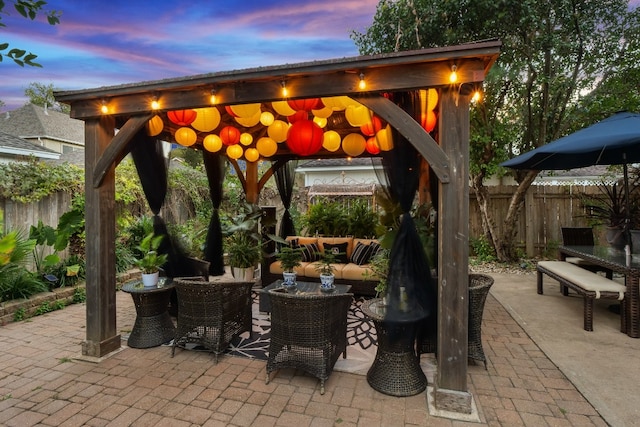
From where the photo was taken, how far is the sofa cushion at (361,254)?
5.51 meters

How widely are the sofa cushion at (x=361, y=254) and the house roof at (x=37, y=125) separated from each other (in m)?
16.0

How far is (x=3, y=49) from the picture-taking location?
1406mm

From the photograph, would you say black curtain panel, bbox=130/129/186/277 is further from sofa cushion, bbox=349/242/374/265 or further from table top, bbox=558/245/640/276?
table top, bbox=558/245/640/276

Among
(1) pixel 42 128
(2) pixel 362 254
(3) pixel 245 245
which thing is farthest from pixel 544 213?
(1) pixel 42 128

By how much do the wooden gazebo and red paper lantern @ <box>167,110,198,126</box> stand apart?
350 mm

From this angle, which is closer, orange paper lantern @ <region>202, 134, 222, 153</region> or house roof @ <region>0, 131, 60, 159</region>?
orange paper lantern @ <region>202, 134, 222, 153</region>

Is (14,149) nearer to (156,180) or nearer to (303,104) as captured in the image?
(156,180)

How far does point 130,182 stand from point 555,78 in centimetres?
865

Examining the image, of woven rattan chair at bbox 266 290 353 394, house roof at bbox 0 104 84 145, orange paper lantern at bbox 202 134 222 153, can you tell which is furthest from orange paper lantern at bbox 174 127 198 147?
house roof at bbox 0 104 84 145

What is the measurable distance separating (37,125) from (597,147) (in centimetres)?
1952

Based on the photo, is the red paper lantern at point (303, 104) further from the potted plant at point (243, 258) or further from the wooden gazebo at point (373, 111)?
the potted plant at point (243, 258)

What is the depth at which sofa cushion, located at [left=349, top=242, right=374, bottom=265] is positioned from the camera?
5.51 meters

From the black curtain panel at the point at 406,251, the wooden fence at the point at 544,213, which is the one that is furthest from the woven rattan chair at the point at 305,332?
the wooden fence at the point at 544,213

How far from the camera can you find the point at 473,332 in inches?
120
